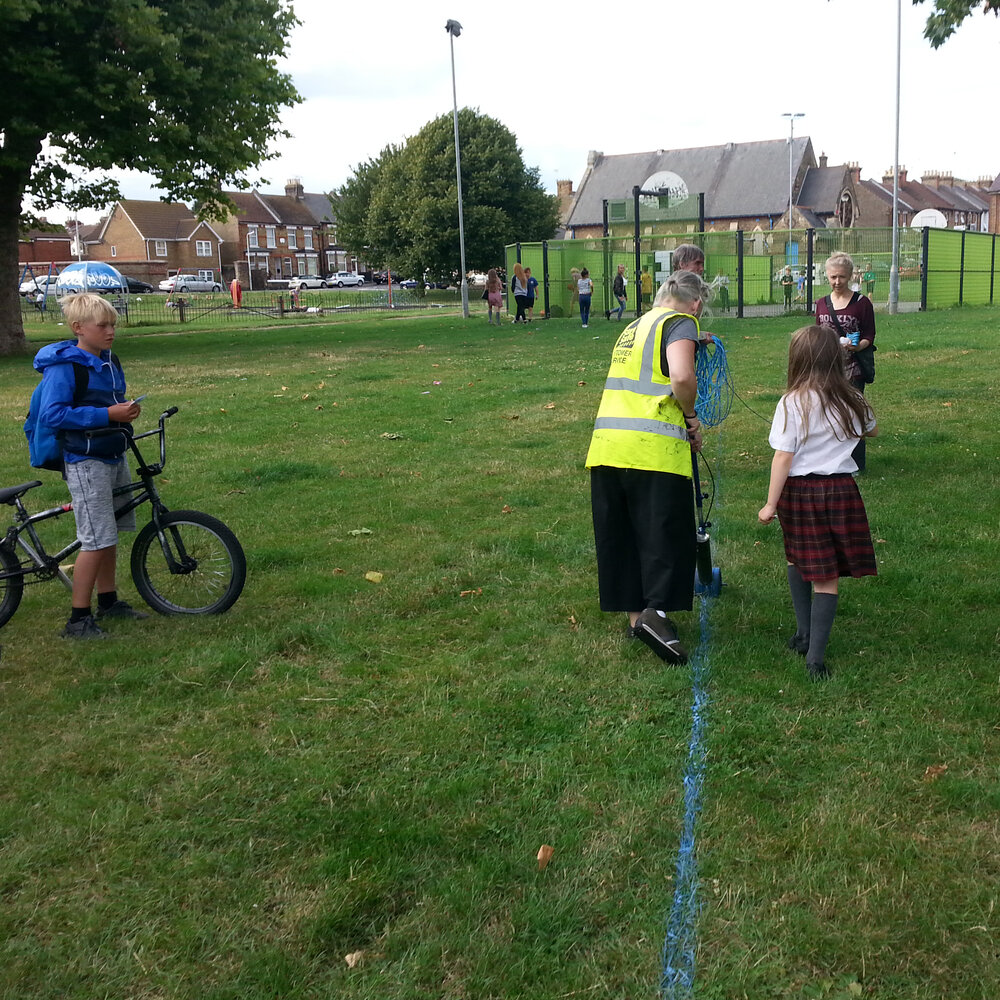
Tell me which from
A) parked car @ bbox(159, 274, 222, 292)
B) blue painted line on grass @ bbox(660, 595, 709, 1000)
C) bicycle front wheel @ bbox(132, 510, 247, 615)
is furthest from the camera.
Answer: parked car @ bbox(159, 274, 222, 292)

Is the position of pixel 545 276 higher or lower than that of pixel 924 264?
higher

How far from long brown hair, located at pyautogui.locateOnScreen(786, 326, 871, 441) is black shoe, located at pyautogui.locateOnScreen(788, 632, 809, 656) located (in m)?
1.01

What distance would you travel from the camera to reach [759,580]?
6.09 meters

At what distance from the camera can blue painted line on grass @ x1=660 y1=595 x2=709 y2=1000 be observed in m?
2.80

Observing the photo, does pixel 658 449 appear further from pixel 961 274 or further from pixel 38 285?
pixel 38 285

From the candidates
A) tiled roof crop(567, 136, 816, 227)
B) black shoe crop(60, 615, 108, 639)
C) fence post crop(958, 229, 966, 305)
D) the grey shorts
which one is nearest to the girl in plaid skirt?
the grey shorts

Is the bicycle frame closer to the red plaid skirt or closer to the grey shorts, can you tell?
the grey shorts

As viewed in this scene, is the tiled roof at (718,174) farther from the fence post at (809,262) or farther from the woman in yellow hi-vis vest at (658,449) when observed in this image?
the woman in yellow hi-vis vest at (658,449)

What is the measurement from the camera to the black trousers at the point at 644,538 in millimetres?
4906

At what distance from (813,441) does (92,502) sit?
12.4 feet

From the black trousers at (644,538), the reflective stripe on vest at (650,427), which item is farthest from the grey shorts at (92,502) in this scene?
the reflective stripe on vest at (650,427)

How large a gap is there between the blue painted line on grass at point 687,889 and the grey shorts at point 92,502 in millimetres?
3272

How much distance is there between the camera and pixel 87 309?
5.45 meters

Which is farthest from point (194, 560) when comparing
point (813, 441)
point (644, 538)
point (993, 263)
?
point (993, 263)
